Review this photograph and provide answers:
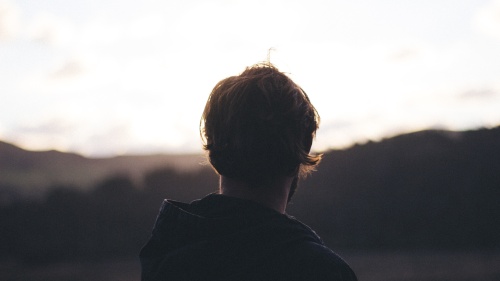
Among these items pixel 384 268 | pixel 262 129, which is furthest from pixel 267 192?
pixel 384 268

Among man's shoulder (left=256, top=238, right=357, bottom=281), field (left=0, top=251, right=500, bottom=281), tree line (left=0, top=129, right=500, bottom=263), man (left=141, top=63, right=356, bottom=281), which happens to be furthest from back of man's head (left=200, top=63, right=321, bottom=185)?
tree line (left=0, top=129, right=500, bottom=263)

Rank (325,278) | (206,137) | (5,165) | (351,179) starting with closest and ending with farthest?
(325,278) < (206,137) < (351,179) < (5,165)

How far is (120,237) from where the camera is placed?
1488cm

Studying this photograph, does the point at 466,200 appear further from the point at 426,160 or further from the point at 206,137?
the point at 206,137

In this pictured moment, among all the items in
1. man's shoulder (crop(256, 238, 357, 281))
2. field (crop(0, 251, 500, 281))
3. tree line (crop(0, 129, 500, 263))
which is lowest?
field (crop(0, 251, 500, 281))

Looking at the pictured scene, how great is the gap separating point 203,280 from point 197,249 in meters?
0.10

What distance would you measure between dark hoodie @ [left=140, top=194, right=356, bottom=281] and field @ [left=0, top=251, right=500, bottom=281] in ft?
29.8

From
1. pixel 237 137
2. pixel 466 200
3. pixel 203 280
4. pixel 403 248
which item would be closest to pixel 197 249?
pixel 203 280

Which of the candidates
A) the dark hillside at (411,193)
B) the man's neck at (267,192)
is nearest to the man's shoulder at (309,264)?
the man's neck at (267,192)

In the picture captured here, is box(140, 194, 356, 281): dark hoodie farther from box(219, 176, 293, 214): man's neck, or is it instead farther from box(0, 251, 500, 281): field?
box(0, 251, 500, 281): field

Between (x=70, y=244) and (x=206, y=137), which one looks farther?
(x=70, y=244)

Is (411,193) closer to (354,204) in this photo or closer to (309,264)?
(354,204)

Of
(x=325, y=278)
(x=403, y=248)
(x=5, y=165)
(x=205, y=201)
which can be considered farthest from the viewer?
(x=5, y=165)

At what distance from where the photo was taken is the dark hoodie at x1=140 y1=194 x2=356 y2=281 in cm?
165
